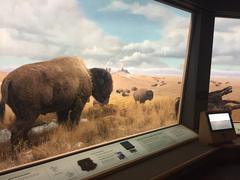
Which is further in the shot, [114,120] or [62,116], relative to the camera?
[114,120]

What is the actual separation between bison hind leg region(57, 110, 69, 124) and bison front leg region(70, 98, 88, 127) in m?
0.06

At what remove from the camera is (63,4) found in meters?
2.21

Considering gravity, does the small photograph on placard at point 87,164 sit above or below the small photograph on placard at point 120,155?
above

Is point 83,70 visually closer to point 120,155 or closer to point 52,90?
point 52,90

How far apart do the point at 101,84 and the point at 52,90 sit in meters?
0.56

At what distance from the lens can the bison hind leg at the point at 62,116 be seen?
7.83 ft

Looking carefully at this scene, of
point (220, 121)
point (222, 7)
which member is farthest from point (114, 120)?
point (222, 7)

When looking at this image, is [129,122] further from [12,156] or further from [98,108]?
[12,156]

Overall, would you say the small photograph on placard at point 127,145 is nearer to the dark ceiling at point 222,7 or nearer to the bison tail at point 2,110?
the bison tail at point 2,110

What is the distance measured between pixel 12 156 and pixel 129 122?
1.30 meters

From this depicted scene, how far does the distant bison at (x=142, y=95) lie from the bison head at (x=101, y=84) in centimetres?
40

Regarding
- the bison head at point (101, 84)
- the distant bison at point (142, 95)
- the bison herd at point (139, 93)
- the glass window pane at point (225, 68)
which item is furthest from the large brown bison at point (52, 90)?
the glass window pane at point (225, 68)

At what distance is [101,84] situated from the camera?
2713 mm

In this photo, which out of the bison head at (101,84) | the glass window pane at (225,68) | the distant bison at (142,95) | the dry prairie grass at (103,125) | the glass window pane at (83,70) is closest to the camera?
the glass window pane at (83,70)
